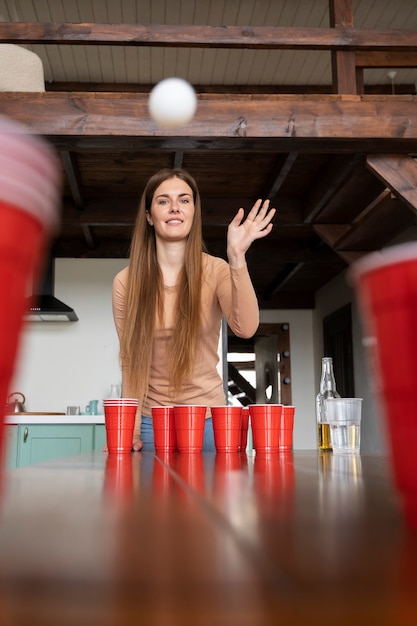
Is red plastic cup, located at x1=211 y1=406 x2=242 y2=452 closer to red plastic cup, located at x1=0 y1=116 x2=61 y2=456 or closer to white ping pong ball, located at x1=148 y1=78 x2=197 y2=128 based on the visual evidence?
red plastic cup, located at x1=0 y1=116 x2=61 y2=456

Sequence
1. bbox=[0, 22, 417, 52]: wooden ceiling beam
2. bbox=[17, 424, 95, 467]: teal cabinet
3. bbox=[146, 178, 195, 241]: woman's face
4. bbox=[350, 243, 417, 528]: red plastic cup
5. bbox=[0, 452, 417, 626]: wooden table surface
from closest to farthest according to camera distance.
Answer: bbox=[0, 452, 417, 626]: wooden table surface
bbox=[350, 243, 417, 528]: red plastic cup
bbox=[146, 178, 195, 241]: woman's face
bbox=[0, 22, 417, 52]: wooden ceiling beam
bbox=[17, 424, 95, 467]: teal cabinet

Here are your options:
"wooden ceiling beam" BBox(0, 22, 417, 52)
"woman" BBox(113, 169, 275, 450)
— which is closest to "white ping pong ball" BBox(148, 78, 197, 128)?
"wooden ceiling beam" BBox(0, 22, 417, 52)

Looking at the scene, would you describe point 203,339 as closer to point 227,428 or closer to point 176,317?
point 176,317

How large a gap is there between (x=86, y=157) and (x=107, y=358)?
1.58m

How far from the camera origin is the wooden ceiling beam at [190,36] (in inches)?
137

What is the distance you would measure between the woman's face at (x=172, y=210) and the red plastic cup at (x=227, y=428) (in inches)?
27.2

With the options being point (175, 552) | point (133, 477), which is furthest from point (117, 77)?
point (175, 552)

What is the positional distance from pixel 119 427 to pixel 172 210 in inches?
31.0

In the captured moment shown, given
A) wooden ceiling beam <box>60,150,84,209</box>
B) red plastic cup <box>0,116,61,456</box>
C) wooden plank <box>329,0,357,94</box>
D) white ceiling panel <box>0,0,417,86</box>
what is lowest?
red plastic cup <box>0,116,61,456</box>

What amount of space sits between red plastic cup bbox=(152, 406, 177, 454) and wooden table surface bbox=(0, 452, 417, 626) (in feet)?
3.18

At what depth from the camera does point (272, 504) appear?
0.37 meters

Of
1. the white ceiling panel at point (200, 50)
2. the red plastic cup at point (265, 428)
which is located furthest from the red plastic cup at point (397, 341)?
the white ceiling panel at point (200, 50)

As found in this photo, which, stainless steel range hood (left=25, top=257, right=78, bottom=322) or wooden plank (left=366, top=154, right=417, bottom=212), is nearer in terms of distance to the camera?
wooden plank (left=366, top=154, right=417, bottom=212)

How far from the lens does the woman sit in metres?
1.63
